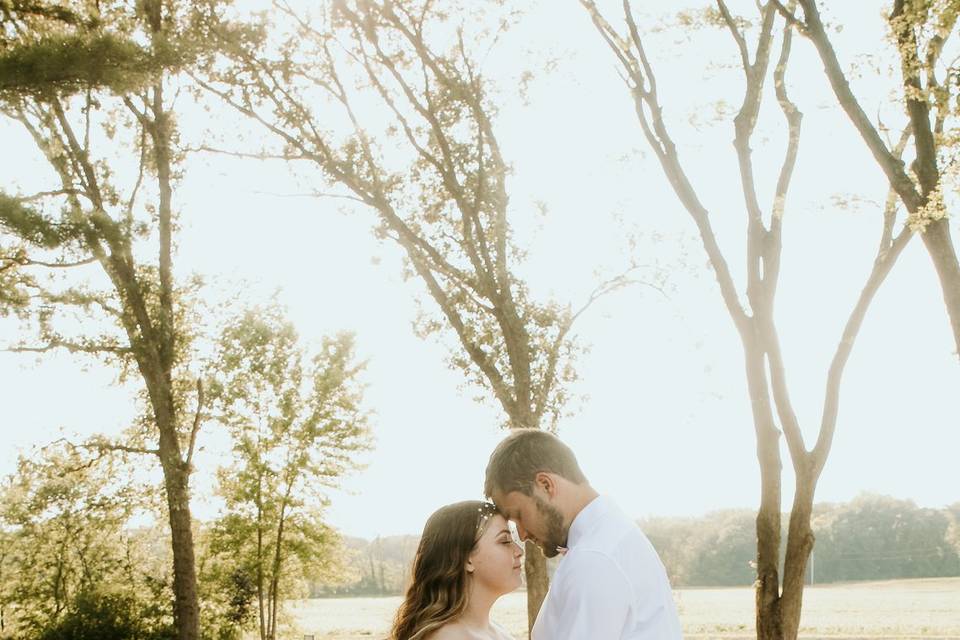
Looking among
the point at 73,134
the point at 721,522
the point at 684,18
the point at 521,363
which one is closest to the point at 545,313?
the point at 521,363

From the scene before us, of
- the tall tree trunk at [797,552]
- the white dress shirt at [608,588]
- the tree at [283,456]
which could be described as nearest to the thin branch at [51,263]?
the tree at [283,456]

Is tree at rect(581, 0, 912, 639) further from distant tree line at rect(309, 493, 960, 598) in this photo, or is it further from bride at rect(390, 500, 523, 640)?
distant tree line at rect(309, 493, 960, 598)

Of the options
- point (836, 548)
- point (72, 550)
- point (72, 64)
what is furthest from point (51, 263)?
point (836, 548)

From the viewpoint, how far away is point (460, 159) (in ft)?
61.8

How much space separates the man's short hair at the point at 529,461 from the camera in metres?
3.73

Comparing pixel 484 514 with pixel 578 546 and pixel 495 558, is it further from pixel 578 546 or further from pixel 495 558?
pixel 578 546

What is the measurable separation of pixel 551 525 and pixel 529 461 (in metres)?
0.26

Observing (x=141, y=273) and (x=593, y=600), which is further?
(x=141, y=273)

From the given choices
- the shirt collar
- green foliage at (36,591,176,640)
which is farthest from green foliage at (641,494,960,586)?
the shirt collar

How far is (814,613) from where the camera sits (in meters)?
52.2

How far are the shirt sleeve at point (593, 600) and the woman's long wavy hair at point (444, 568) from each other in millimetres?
1074

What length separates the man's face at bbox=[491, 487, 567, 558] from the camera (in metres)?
3.70

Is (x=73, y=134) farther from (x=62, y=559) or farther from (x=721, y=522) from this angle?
(x=721, y=522)

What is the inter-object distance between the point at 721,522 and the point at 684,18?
76943mm
